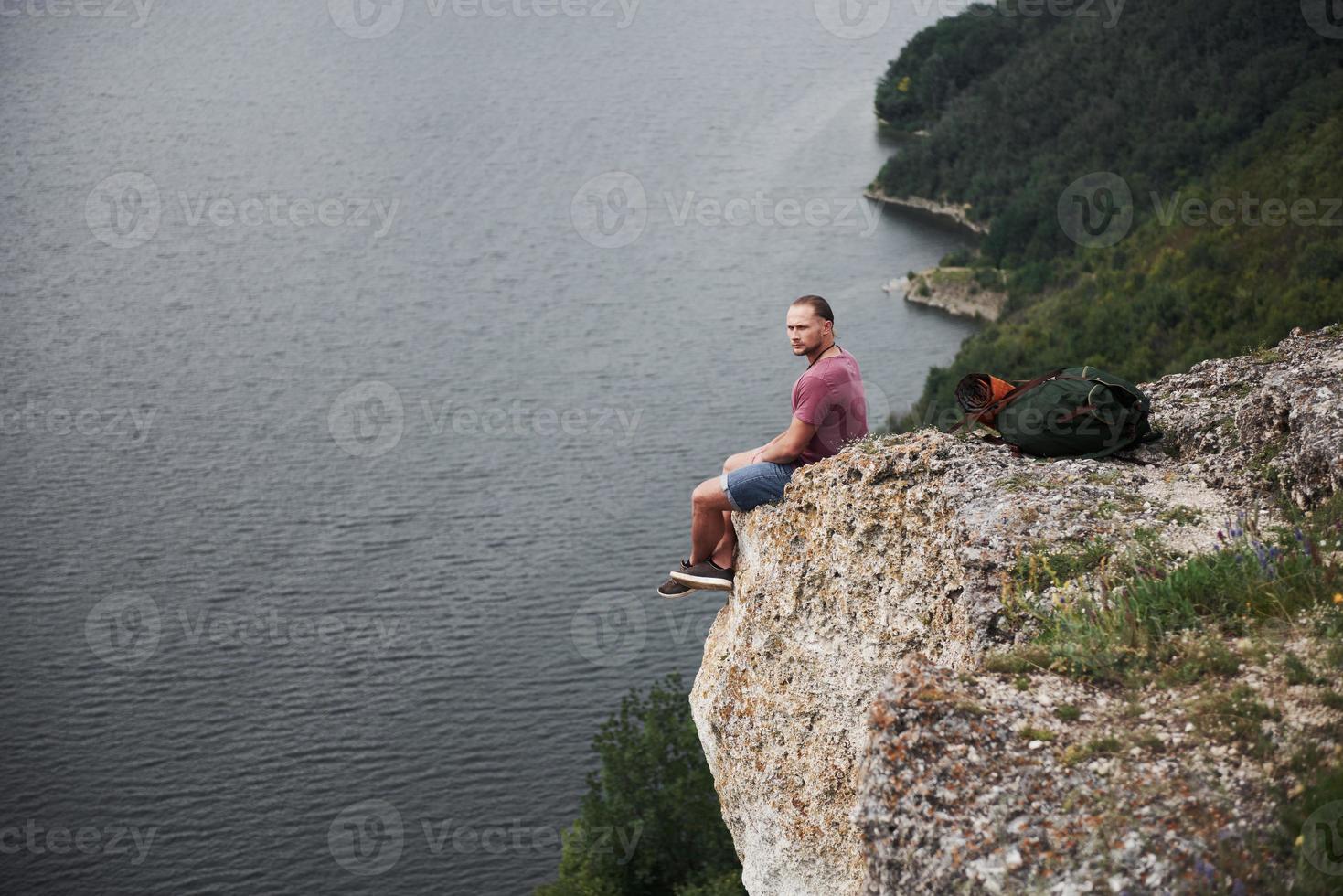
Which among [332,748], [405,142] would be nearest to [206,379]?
[332,748]

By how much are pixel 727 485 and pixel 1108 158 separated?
96382 millimetres

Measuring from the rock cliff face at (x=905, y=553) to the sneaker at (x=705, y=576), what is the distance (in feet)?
0.58

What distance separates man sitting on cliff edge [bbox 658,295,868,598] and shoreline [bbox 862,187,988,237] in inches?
3939

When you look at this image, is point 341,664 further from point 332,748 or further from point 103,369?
point 103,369

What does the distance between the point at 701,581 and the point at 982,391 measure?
3.07 m

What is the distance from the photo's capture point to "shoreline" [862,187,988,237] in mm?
106812

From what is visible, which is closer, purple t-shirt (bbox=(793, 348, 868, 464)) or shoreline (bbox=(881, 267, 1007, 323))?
purple t-shirt (bbox=(793, 348, 868, 464))

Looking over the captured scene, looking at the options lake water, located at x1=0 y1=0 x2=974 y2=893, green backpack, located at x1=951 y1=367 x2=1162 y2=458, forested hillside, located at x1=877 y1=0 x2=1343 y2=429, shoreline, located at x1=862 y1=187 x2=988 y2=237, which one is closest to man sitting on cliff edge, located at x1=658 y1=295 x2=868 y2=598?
green backpack, located at x1=951 y1=367 x2=1162 y2=458

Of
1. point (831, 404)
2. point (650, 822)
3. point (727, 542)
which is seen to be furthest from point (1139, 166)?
point (831, 404)

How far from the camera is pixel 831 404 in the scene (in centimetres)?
1009

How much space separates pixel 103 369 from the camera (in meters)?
71.9

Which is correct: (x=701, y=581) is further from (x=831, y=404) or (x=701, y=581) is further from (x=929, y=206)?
(x=929, y=206)

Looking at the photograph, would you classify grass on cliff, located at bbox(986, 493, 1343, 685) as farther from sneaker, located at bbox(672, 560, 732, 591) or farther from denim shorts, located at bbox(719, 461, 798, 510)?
sneaker, located at bbox(672, 560, 732, 591)

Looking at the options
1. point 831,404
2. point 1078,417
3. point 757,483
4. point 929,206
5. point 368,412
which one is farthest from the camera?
point 929,206
